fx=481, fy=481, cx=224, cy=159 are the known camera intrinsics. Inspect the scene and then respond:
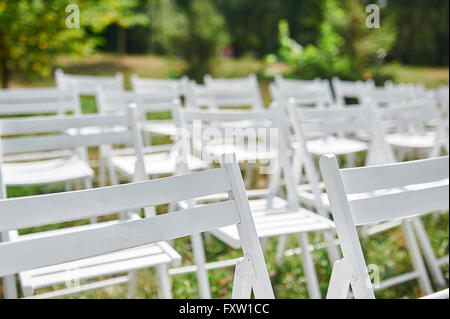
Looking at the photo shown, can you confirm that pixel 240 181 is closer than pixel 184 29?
Yes

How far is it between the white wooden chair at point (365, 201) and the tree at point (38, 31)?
241 inches

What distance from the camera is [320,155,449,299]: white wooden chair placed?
1113mm

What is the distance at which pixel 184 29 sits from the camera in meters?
10.9

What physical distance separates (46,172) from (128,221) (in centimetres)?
179

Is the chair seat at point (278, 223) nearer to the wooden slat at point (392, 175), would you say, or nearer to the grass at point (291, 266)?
the grass at point (291, 266)

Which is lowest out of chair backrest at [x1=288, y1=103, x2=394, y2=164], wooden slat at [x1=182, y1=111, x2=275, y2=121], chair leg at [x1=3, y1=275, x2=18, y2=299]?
chair leg at [x1=3, y1=275, x2=18, y2=299]

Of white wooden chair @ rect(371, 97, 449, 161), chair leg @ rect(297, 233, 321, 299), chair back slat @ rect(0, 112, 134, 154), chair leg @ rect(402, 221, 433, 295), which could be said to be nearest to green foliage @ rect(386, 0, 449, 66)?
white wooden chair @ rect(371, 97, 449, 161)

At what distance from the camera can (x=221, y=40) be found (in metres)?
11.0

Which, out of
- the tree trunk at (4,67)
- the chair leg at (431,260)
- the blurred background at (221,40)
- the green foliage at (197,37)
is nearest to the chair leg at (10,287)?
the chair leg at (431,260)

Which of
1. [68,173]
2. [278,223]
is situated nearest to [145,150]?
[68,173]

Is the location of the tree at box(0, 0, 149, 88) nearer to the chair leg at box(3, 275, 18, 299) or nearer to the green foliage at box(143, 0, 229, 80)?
the green foliage at box(143, 0, 229, 80)
